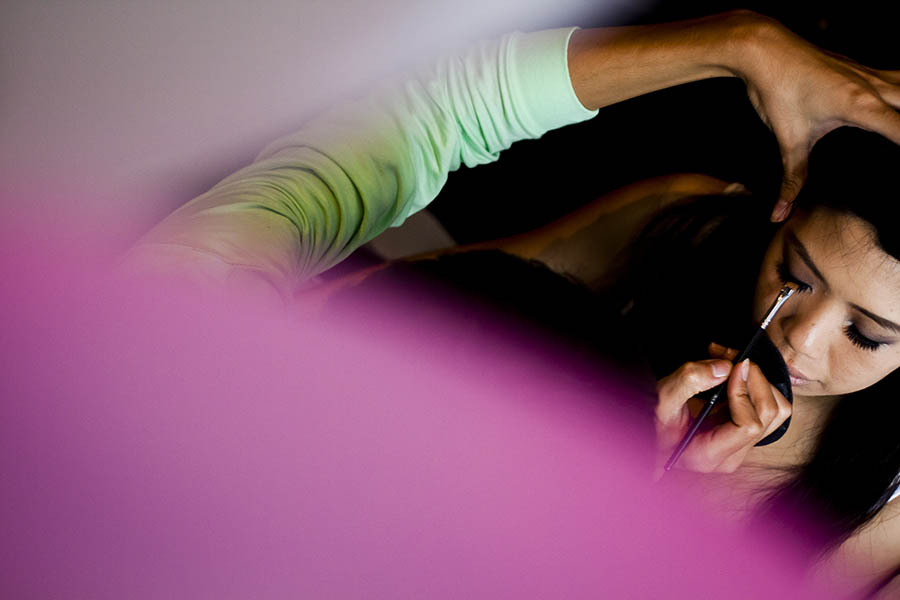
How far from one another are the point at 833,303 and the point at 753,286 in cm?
14

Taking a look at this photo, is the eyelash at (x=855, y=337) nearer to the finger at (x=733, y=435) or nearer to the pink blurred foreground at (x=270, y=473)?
the finger at (x=733, y=435)

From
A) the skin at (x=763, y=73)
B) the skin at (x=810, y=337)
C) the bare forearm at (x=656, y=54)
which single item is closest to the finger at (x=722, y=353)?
the skin at (x=810, y=337)

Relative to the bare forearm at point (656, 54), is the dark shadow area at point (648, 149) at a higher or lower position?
lower

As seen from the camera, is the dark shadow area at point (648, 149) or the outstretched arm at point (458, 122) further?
the dark shadow area at point (648, 149)

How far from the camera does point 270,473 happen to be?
25 centimetres

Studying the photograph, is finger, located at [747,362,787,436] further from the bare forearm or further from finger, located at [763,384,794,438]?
the bare forearm

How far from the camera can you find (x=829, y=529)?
0.80 m

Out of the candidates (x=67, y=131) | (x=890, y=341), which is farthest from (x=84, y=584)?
(x=890, y=341)

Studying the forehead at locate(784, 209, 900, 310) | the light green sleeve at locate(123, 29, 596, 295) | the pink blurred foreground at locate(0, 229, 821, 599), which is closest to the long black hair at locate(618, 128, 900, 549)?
the forehead at locate(784, 209, 900, 310)

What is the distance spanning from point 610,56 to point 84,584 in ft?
1.57

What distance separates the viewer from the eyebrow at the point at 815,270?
2.14ft

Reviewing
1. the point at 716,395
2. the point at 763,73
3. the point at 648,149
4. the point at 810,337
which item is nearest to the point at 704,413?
the point at 716,395

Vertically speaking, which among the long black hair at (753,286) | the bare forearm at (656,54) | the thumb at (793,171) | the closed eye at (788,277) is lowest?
the long black hair at (753,286)

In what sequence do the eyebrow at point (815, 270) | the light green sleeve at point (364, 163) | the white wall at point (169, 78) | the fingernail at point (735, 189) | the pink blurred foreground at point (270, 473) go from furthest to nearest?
the fingernail at point (735, 189) → the eyebrow at point (815, 270) → the white wall at point (169, 78) → the light green sleeve at point (364, 163) → the pink blurred foreground at point (270, 473)
